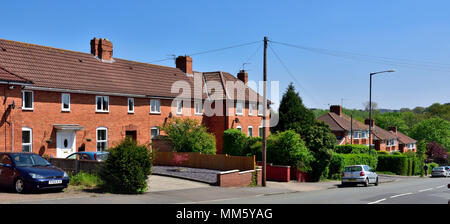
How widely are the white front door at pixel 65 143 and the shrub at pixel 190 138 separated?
6.67m

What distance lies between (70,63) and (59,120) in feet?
19.0

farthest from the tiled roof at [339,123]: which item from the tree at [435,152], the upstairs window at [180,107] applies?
the upstairs window at [180,107]

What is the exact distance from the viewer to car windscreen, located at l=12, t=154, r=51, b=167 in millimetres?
16245

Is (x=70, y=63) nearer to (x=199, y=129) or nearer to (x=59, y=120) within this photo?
(x=59, y=120)

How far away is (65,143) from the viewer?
96.4ft

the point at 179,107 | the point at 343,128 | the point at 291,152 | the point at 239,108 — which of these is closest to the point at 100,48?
the point at 179,107

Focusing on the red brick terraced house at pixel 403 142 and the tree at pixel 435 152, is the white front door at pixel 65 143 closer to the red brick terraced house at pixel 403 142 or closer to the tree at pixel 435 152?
the red brick terraced house at pixel 403 142

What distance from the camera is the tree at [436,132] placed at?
10231 centimetres

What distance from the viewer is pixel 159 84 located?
3838cm

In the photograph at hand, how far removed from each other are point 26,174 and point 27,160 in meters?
1.22

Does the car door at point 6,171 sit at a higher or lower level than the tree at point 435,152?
higher

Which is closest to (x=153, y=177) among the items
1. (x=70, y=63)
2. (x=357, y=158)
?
(x=70, y=63)

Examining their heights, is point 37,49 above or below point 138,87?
above

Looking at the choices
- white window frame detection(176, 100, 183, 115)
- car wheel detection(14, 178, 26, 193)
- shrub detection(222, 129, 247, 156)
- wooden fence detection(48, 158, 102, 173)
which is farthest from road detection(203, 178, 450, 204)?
white window frame detection(176, 100, 183, 115)
